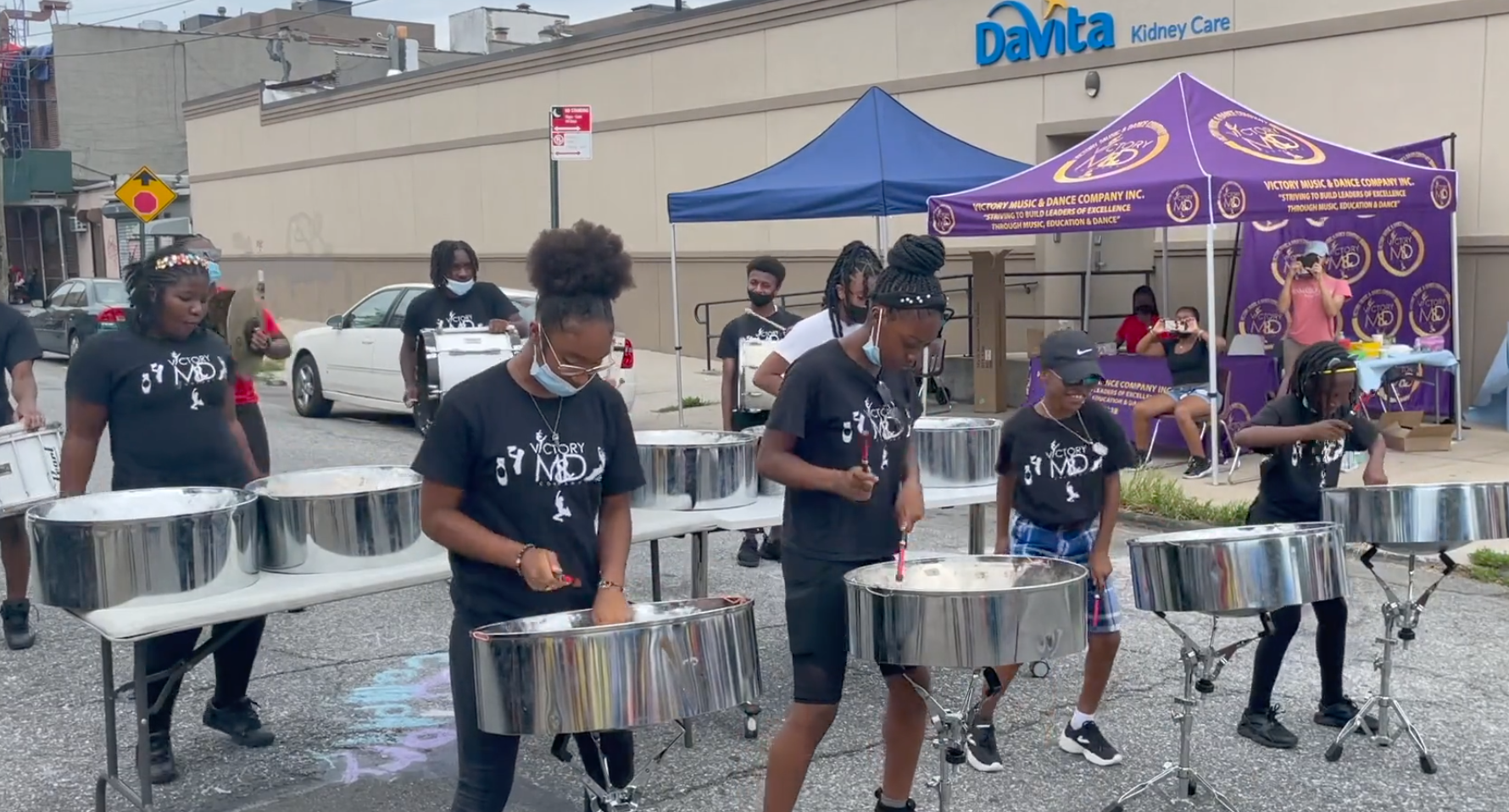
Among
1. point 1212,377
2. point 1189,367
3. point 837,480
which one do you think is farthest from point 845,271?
point 1189,367

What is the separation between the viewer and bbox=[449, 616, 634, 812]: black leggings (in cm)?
351

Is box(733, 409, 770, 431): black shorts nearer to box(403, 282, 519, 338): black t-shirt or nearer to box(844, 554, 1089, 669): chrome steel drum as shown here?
box(403, 282, 519, 338): black t-shirt

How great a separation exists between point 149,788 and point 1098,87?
12.8 metres

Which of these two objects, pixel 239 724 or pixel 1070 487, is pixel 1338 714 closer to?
pixel 1070 487

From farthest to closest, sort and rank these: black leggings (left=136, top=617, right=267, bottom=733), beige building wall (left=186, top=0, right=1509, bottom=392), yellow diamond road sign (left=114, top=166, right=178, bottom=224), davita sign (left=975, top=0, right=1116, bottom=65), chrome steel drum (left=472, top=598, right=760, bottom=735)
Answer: yellow diamond road sign (left=114, top=166, right=178, bottom=224) < davita sign (left=975, top=0, right=1116, bottom=65) < beige building wall (left=186, top=0, right=1509, bottom=392) < black leggings (left=136, top=617, right=267, bottom=733) < chrome steel drum (left=472, top=598, right=760, bottom=735)

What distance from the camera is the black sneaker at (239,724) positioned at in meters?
5.43

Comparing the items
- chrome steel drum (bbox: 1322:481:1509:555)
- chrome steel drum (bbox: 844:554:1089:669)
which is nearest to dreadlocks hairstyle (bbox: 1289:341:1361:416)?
chrome steel drum (bbox: 1322:481:1509:555)

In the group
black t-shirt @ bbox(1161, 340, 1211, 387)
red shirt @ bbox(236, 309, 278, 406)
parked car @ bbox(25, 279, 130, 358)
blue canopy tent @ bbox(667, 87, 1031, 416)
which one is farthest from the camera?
parked car @ bbox(25, 279, 130, 358)

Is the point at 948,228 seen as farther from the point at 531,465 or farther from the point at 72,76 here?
the point at 72,76

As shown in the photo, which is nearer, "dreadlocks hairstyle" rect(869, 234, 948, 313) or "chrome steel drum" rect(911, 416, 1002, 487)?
"dreadlocks hairstyle" rect(869, 234, 948, 313)

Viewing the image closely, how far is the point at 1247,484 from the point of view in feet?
34.6

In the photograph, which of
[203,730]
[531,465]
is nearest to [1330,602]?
[531,465]

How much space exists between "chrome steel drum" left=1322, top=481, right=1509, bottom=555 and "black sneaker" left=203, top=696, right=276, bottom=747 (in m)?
3.94

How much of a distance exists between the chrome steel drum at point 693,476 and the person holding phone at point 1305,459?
6.30 ft
